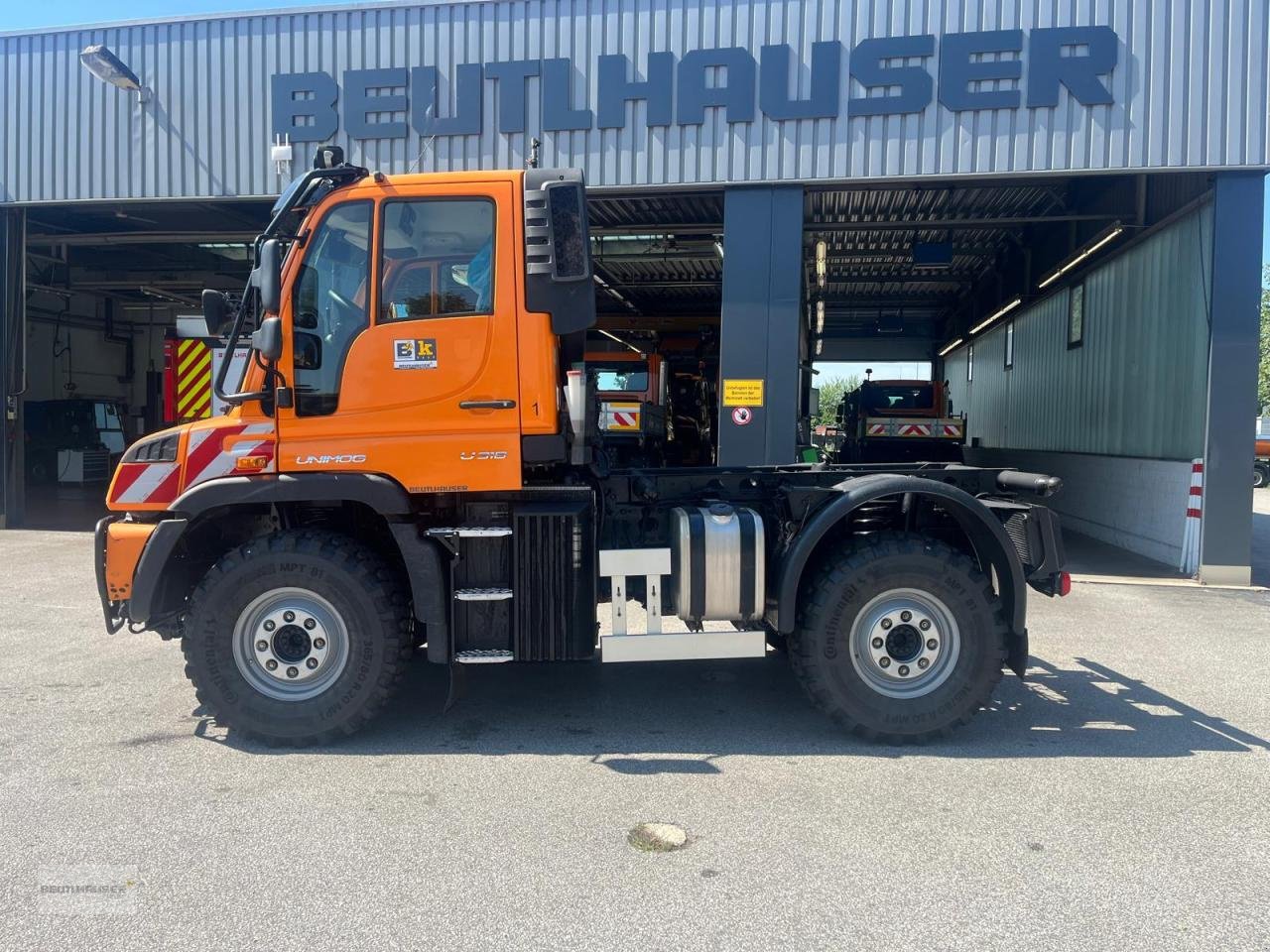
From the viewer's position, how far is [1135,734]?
199 inches

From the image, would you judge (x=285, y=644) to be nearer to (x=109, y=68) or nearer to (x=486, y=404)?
(x=486, y=404)

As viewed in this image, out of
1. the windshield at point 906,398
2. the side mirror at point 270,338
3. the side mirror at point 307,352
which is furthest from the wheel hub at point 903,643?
the windshield at point 906,398

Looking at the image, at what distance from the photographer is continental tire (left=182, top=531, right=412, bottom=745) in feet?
15.5

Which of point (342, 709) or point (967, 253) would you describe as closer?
point (342, 709)

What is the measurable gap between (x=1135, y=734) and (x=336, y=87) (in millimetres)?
11267

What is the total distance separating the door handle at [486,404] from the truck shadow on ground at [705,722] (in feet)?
6.04

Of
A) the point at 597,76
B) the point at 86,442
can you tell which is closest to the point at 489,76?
the point at 597,76

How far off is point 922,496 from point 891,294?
18645mm

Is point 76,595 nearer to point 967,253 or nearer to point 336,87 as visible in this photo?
point 336,87

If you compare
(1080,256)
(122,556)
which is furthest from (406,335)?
(1080,256)

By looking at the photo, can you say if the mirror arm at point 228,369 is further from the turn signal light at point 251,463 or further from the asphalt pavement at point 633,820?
the asphalt pavement at point 633,820

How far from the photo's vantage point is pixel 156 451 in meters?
4.90

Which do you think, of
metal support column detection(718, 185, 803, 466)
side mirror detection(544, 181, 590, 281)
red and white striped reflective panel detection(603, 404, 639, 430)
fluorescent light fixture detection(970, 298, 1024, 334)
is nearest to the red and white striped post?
metal support column detection(718, 185, 803, 466)

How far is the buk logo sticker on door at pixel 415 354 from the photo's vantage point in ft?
15.4
